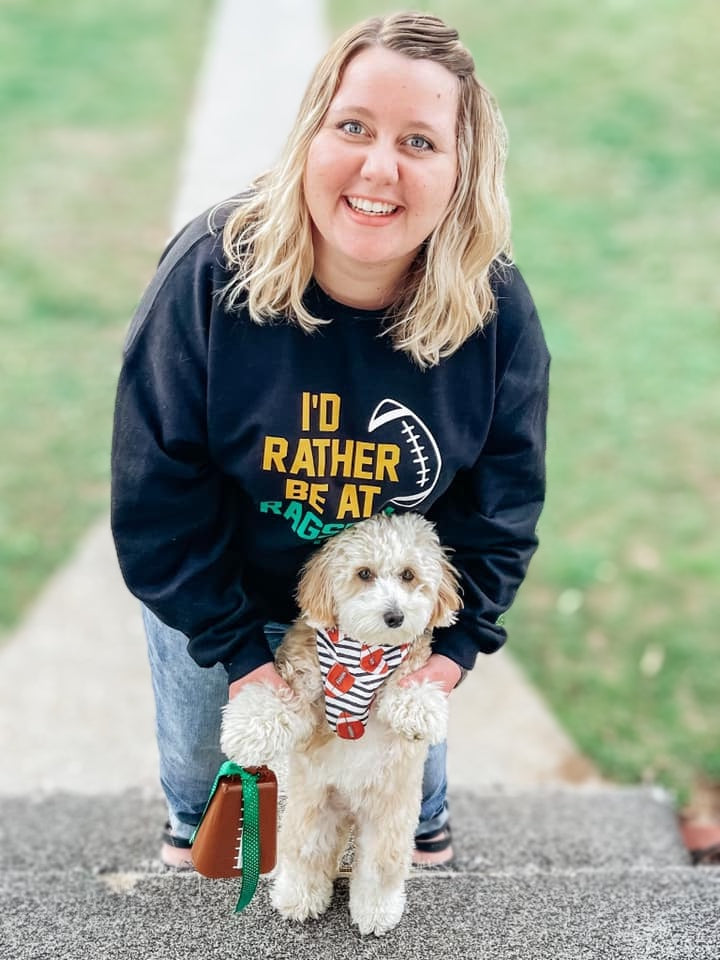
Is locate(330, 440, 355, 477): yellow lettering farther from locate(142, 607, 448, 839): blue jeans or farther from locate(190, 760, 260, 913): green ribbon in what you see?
locate(190, 760, 260, 913): green ribbon

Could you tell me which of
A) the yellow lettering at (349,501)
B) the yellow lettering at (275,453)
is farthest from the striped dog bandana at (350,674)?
the yellow lettering at (275,453)

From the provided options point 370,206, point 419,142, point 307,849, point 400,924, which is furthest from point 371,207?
point 400,924

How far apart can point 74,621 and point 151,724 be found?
706 millimetres

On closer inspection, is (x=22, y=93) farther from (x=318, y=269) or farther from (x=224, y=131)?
(x=318, y=269)

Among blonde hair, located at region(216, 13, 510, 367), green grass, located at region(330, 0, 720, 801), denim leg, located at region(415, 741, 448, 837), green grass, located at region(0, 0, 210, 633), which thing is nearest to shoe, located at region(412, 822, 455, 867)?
denim leg, located at region(415, 741, 448, 837)

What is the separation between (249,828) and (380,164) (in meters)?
1.31

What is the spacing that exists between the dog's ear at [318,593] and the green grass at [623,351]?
240 centimetres

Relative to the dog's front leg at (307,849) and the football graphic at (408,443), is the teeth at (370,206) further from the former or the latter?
the dog's front leg at (307,849)

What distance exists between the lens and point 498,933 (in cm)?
254

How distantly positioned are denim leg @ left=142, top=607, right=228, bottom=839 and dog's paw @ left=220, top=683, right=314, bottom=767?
0.34m

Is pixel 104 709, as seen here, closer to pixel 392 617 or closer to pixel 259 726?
pixel 259 726

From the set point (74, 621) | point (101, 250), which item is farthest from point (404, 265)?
point (101, 250)

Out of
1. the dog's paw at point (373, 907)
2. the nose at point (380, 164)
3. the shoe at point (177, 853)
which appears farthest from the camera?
the shoe at point (177, 853)

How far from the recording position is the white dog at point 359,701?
2.08 m
